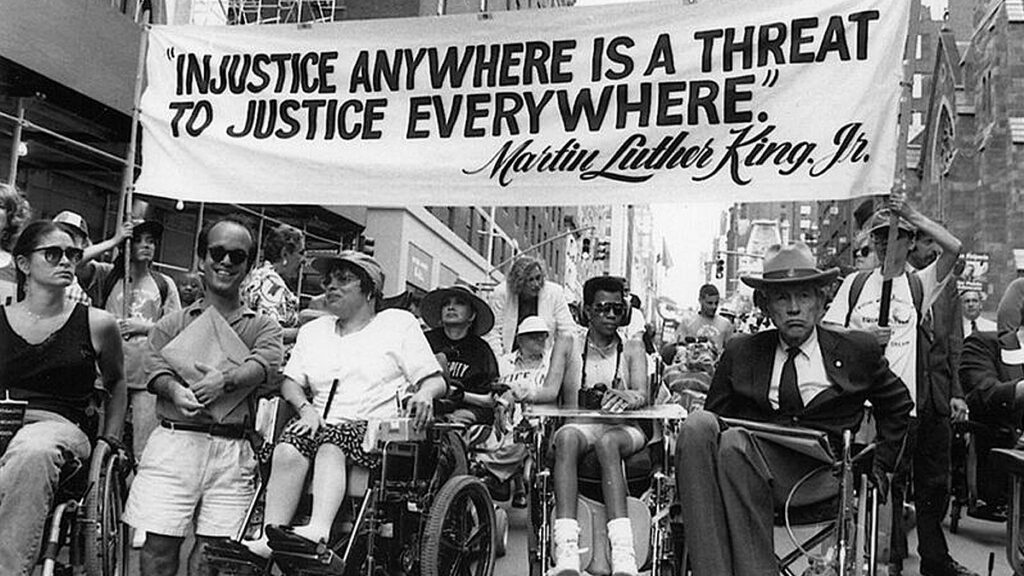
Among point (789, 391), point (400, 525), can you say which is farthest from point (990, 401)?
point (400, 525)

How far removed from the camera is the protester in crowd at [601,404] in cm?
475

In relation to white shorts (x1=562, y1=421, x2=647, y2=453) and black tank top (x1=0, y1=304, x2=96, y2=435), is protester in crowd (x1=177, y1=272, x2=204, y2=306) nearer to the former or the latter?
black tank top (x1=0, y1=304, x2=96, y2=435)

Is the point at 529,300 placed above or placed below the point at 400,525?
above

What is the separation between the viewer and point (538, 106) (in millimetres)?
5609

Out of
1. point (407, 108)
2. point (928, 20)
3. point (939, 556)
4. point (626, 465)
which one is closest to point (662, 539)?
point (626, 465)

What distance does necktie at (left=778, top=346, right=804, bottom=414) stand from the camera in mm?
4477

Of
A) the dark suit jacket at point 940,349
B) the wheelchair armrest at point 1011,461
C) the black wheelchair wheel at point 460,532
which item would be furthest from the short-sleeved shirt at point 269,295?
the wheelchair armrest at point 1011,461

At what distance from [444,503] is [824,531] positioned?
1723mm

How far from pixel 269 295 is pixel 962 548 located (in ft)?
17.8

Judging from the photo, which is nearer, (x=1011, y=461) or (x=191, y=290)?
(x=1011, y=461)

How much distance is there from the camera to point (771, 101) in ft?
17.1

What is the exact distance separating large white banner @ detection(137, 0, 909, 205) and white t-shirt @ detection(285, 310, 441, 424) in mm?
1023

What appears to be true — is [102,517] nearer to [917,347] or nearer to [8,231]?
[8,231]

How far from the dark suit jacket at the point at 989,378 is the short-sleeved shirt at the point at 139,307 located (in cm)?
461
